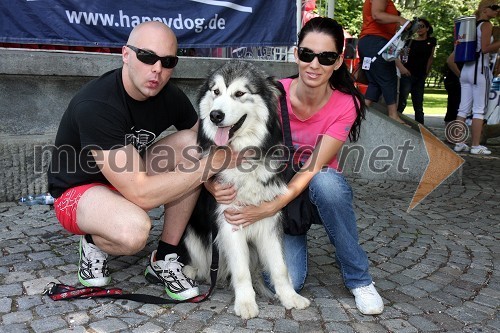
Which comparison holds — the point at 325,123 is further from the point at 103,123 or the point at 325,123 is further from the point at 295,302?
the point at 103,123

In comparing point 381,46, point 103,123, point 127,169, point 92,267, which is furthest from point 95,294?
point 381,46

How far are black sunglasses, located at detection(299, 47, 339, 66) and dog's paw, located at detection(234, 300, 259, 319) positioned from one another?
1.42 m

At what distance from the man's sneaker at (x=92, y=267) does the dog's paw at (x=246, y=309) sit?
88 cm

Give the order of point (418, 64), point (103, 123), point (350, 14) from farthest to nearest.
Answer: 1. point (350, 14)
2. point (418, 64)
3. point (103, 123)

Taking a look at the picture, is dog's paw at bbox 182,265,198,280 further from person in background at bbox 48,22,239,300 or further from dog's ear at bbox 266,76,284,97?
dog's ear at bbox 266,76,284,97

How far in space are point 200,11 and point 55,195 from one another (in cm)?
301

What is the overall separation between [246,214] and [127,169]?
700 millimetres

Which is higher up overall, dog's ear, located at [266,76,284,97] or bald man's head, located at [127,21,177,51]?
bald man's head, located at [127,21,177,51]

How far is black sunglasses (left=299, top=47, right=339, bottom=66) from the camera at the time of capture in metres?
2.68

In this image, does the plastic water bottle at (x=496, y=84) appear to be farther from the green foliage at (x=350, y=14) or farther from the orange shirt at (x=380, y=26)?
the green foliage at (x=350, y=14)

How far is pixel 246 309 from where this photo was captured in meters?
2.54

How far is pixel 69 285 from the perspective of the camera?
9.27 feet

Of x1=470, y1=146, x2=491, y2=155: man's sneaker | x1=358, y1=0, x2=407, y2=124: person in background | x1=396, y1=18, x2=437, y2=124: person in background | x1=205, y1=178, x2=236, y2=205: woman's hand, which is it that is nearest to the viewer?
x1=205, y1=178, x2=236, y2=205: woman's hand

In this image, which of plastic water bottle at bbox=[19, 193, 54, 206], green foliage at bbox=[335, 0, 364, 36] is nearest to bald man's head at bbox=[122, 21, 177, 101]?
plastic water bottle at bbox=[19, 193, 54, 206]
